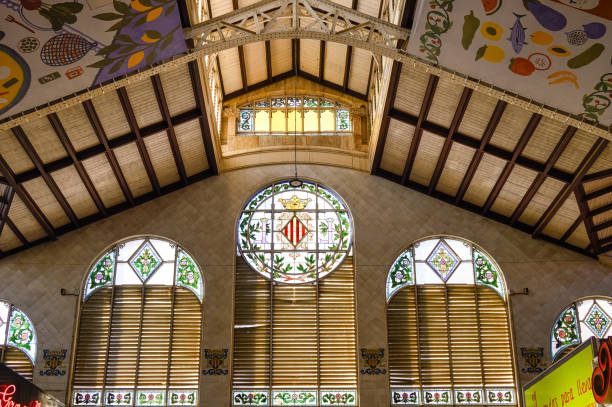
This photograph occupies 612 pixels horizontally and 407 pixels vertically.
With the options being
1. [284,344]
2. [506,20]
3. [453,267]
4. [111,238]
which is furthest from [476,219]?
[111,238]

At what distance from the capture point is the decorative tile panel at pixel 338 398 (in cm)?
1552

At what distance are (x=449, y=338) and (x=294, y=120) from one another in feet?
22.8

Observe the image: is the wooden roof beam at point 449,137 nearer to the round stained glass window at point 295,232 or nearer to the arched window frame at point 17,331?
the round stained glass window at point 295,232

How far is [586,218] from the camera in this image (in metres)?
15.4

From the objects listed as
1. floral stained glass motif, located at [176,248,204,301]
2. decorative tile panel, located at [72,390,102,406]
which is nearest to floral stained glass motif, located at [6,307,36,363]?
decorative tile panel, located at [72,390,102,406]

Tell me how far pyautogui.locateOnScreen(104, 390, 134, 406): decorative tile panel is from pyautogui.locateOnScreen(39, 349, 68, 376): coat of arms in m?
1.12

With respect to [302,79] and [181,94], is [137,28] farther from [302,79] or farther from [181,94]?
Result: [302,79]

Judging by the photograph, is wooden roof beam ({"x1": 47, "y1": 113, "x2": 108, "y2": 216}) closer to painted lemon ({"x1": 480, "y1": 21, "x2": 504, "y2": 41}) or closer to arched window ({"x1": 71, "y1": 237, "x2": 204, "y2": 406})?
arched window ({"x1": 71, "y1": 237, "x2": 204, "y2": 406})

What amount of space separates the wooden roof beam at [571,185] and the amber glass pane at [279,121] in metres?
6.94

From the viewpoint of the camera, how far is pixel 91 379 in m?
15.6

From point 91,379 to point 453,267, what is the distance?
349 inches

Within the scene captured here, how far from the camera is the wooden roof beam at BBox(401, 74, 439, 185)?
14.7 m

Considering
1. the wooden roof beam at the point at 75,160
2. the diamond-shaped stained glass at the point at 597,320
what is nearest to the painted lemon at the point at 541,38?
the diamond-shaped stained glass at the point at 597,320

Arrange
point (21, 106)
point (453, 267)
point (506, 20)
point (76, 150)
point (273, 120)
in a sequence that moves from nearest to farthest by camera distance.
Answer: point (506, 20), point (21, 106), point (76, 150), point (453, 267), point (273, 120)
